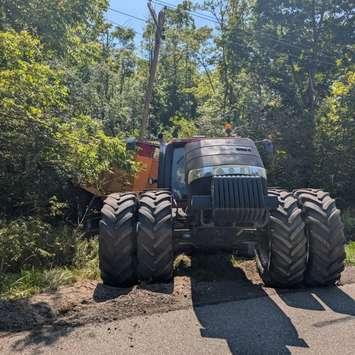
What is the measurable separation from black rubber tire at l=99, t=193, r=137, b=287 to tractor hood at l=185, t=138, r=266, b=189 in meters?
1.05

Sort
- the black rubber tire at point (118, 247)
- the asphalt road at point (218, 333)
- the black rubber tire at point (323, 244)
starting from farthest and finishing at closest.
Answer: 1. the black rubber tire at point (323, 244)
2. the black rubber tire at point (118, 247)
3. the asphalt road at point (218, 333)

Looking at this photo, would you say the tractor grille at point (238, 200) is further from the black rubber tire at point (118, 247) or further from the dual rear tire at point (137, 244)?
the black rubber tire at point (118, 247)

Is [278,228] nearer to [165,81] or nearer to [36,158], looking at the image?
[36,158]

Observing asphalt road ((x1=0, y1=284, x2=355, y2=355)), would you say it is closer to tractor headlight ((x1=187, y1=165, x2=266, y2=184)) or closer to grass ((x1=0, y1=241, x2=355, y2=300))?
grass ((x1=0, y1=241, x2=355, y2=300))

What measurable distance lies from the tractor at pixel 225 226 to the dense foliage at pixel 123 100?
7.19ft

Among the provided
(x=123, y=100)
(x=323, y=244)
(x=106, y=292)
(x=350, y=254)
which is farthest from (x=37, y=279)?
(x=123, y=100)

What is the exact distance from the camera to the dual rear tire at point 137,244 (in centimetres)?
639

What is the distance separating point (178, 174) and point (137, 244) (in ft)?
6.84

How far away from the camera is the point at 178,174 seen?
828cm

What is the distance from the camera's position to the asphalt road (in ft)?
15.8

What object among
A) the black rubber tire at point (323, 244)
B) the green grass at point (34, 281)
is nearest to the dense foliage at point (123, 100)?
the green grass at point (34, 281)

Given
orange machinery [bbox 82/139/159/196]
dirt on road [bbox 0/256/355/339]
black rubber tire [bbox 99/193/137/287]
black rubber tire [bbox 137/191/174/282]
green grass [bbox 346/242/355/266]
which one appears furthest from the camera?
orange machinery [bbox 82/139/159/196]

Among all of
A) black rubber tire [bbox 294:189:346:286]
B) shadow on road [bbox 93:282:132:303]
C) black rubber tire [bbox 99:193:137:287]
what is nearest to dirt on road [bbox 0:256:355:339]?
shadow on road [bbox 93:282:132:303]

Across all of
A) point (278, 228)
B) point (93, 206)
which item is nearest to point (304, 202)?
point (278, 228)
